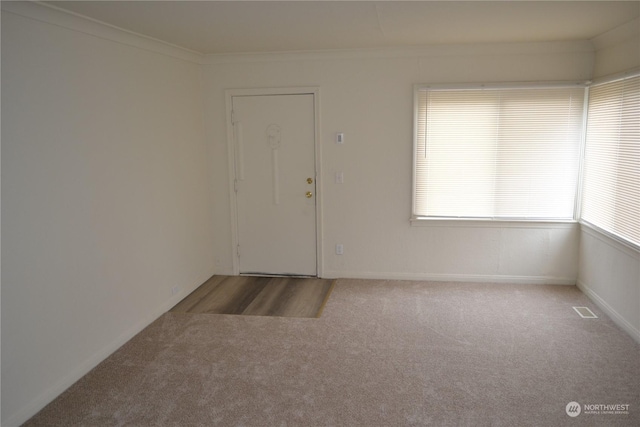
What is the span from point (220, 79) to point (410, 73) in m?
2.00

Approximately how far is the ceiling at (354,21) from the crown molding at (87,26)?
9 cm

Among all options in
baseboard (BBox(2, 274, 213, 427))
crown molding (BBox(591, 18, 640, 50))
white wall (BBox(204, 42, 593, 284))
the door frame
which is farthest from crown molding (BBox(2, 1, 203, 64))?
crown molding (BBox(591, 18, 640, 50))

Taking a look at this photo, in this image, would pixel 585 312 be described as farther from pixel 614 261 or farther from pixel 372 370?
pixel 372 370

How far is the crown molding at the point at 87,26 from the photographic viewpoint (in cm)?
272

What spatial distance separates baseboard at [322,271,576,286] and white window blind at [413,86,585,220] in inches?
25.1

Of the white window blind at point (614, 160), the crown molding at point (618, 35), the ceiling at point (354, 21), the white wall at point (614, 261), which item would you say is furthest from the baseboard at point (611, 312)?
the ceiling at point (354, 21)

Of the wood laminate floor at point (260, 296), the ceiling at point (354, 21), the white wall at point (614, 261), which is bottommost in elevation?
the wood laminate floor at point (260, 296)

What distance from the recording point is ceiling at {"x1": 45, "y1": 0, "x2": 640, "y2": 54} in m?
2.95

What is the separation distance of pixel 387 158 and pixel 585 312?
2.31 m

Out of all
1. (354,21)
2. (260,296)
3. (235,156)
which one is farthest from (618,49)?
(260,296)

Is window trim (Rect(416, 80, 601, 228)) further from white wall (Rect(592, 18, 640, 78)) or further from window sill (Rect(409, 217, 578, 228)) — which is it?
white wall (Rect(592, 18, 640, 78))

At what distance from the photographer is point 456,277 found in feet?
16.6

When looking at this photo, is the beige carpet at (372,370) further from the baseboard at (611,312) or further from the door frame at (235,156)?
the door frame at (235,156)

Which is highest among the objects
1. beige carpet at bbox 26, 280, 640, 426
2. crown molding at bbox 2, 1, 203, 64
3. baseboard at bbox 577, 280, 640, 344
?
crown molding at bbox 2, 1, 203, 64
